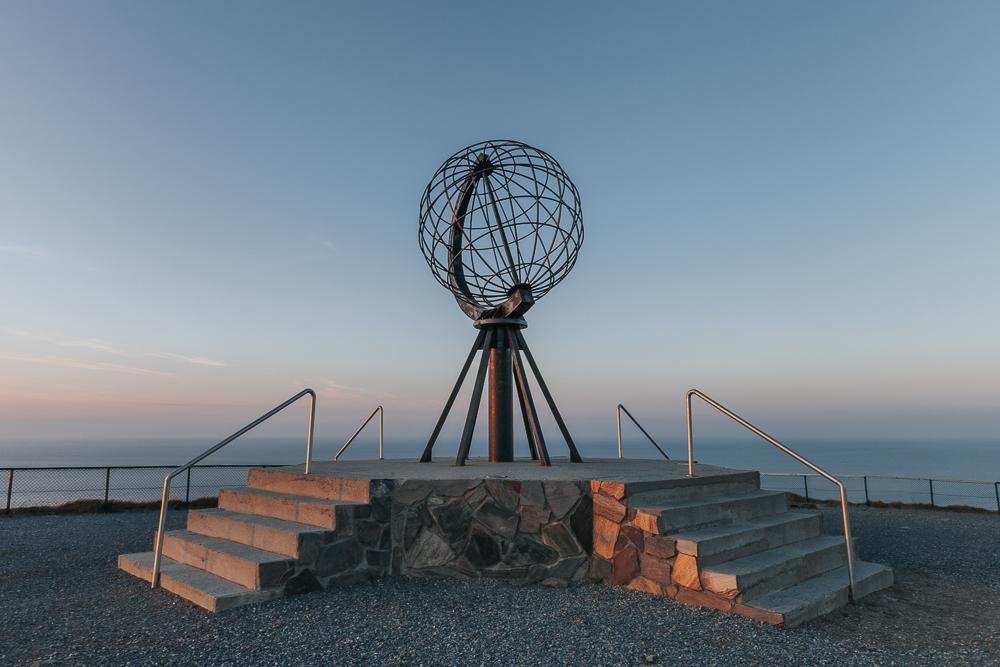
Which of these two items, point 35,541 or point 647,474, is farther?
point 35,541

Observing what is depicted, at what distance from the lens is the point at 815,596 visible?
16.4 ft

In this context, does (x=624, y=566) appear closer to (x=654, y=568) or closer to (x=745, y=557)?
(x=654, y=568)

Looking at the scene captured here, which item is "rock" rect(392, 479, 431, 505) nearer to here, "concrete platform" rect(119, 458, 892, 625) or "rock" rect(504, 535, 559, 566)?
"concrete platform" rect(119, 458, 892, 625)

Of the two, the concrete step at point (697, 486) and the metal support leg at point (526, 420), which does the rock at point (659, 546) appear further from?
the metal support leg at point (526, 420)

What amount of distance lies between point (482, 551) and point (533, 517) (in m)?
0.62

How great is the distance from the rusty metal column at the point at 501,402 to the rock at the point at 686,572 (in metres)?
3.72

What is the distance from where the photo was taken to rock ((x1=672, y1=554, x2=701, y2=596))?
503 centimetres

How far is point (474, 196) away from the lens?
9375 mm

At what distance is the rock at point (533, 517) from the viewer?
5809mm

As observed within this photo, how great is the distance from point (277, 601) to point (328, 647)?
49.1 inches

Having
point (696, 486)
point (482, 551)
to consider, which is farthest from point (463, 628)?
point (696, 486)

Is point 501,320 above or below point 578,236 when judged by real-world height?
below

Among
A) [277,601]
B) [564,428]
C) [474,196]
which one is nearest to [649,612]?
[277,601]

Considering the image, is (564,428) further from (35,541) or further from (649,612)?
(35,541)
